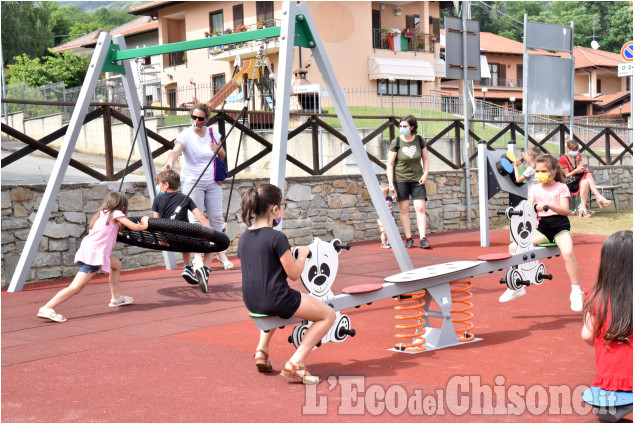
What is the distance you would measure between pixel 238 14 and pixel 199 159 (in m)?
32.3

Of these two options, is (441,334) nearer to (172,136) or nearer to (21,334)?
(21,334)

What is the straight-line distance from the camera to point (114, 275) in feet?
23.7

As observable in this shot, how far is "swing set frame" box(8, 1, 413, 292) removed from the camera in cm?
645

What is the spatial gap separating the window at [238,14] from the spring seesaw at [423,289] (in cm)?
3431

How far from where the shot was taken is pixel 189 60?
136 ft

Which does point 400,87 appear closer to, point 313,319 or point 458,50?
point 458,50

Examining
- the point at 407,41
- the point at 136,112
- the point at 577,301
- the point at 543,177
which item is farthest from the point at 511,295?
the point at 407,41

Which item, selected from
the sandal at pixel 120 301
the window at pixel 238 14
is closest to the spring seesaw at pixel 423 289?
the sandal at pixel 120 301

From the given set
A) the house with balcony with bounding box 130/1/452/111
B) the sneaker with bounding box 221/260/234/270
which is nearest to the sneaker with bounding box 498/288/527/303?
the sneaker with bounding box 221/260/234/270

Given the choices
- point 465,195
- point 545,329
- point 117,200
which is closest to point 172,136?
point 465,195

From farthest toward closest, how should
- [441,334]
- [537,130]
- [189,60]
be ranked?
[189,60], [537,130], [441,334]

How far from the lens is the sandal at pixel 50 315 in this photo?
21.8 ft

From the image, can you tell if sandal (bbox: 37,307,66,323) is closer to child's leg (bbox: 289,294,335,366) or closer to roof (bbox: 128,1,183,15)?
child's leg (bbox: 289,294,335,366)

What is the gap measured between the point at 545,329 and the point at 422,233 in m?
5.33
